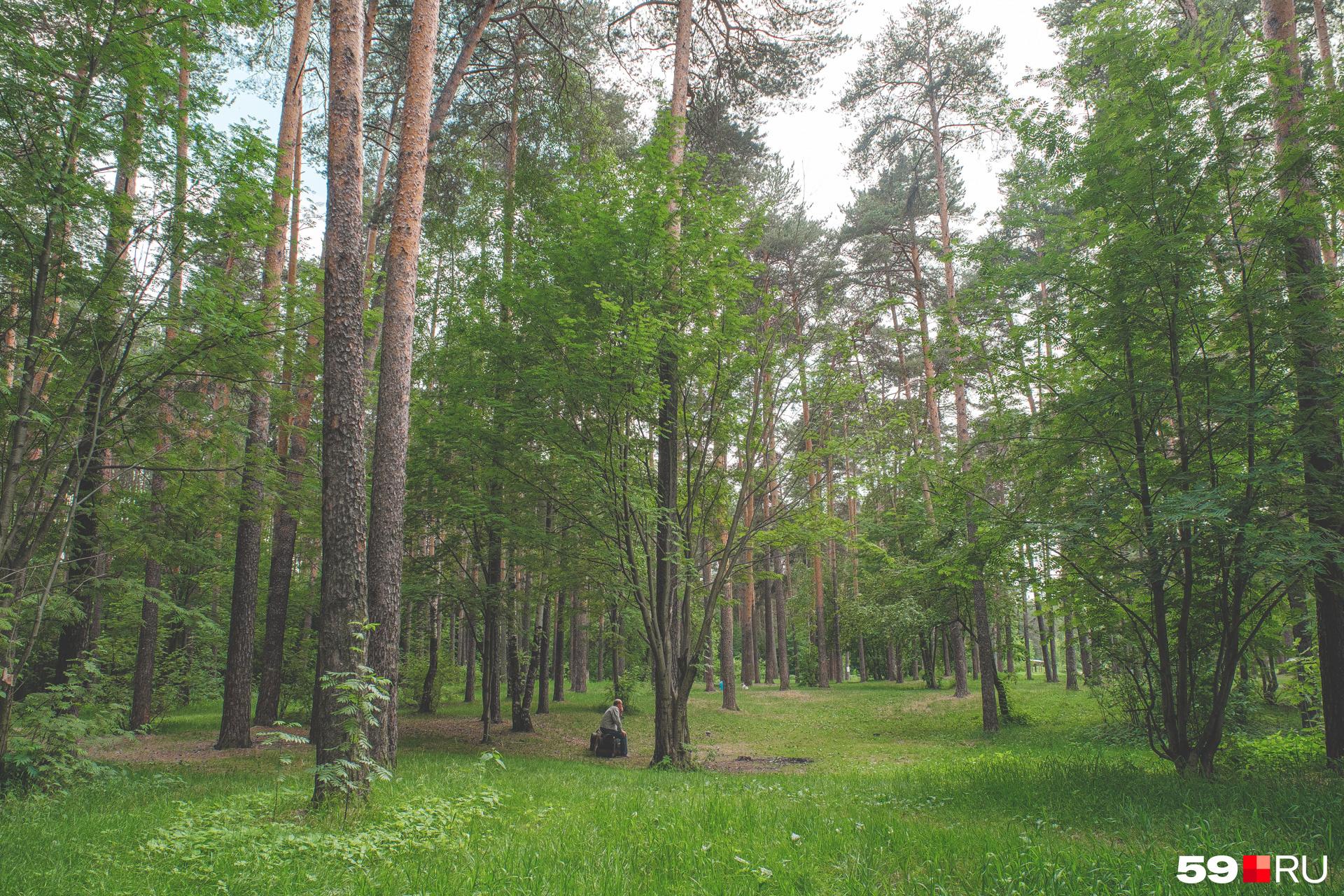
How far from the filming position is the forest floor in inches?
142

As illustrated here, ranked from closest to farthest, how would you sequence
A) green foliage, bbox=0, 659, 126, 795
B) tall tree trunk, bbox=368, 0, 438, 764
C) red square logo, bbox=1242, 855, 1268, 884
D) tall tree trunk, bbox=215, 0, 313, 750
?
1. red square logo, bbox=1242, 855, 1268, 884
2. green foliage, bbox=0, 659, 126, 795
3. tall tree trunk, bbox=368, 0, 438, 764
4. tall tree trunk, bbox=215, 0, 313, 750

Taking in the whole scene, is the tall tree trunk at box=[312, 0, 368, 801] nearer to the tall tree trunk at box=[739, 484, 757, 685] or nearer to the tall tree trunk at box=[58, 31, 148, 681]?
the tall tree trunk at box=[58, 31, 148, 681]

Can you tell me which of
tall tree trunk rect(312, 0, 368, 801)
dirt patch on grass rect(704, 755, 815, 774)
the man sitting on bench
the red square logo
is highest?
tall tree trunk rect(312, 0, 368, 801)

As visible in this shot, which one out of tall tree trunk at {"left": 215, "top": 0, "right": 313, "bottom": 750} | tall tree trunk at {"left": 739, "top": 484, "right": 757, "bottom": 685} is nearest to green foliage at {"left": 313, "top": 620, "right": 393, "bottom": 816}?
tall tree trunk at {"left": 215, "top": 0, "right": 313, "bottom": 750}

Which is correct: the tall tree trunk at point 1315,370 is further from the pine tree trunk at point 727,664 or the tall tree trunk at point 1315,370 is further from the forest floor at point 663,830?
the pine tree trunk at point 727,664

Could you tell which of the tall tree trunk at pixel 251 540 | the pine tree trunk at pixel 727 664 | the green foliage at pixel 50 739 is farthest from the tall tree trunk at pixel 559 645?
the green foliage at pixel 50 739

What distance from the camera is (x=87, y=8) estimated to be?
20.4 feet

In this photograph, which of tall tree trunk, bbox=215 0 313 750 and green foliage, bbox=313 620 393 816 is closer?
green foliage, bbox=313 620 393 816

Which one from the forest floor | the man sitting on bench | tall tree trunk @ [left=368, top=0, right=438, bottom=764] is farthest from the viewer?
the man sitting on bench

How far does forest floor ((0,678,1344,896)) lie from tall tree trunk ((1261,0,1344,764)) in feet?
4.19

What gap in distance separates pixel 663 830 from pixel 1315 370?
21.5 ft

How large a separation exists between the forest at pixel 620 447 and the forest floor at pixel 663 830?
0.18 ft

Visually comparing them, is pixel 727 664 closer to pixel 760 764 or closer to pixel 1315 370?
pixel 760 764

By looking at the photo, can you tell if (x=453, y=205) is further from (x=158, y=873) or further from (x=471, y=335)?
(x=158, y=873)
